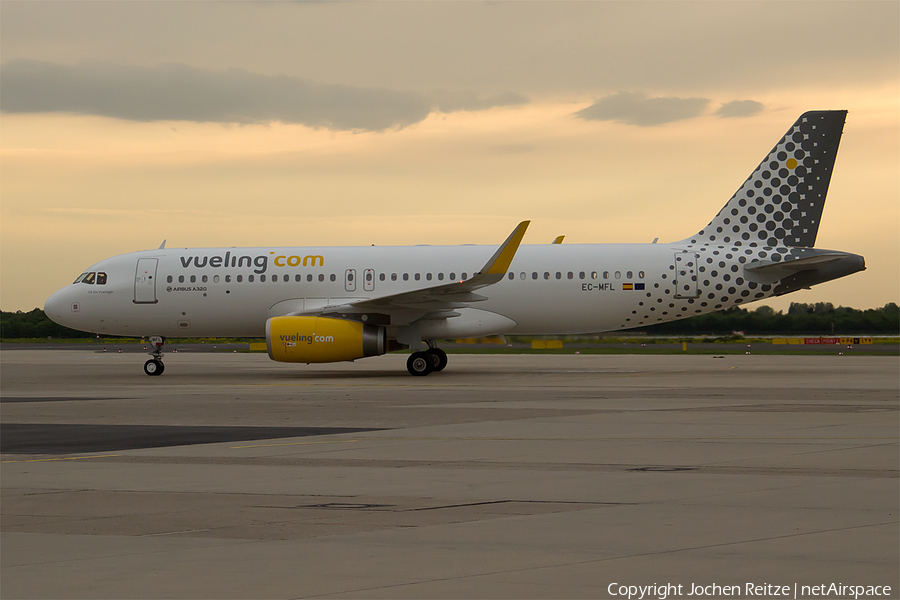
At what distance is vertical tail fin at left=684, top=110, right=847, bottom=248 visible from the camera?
96.1 feet

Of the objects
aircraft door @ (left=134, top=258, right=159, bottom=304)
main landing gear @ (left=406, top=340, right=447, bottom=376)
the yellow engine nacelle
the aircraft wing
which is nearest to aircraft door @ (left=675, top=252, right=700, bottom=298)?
the aircraft wing

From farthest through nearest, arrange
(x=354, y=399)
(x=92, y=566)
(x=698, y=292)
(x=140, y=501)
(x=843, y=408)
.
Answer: (x=698, y=292) < (x=354, y=399) < (x=843, y=408) < (x=140, y=501) < (x=92, y=566)

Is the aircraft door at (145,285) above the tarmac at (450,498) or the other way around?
above

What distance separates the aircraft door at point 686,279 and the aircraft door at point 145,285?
51.7 feet

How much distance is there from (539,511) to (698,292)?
21.8 metres

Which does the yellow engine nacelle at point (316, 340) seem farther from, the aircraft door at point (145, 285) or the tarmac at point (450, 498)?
the tarmac at point (450, 498)

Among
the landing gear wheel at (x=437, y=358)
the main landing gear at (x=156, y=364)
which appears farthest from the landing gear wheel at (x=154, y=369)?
the landing gear wheel at (x=437, y=358)

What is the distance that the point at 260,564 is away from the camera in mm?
5836

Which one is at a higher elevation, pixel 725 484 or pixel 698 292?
pixel 698 292

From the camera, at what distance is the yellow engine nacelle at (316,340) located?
1011 inches

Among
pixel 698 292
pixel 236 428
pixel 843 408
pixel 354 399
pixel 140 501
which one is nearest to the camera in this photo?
pixel 140 501

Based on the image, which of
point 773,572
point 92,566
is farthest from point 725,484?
point 92,566

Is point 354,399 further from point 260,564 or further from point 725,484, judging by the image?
point 260,564

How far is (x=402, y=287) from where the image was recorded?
28875 mm
